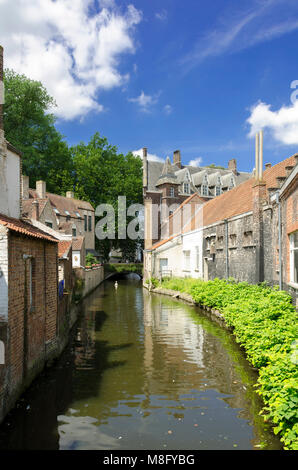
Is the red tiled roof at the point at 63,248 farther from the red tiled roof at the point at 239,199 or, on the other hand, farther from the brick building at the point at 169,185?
the brick building at the point at 169,185

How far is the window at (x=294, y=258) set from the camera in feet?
45.7

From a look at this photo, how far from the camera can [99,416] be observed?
7.97m

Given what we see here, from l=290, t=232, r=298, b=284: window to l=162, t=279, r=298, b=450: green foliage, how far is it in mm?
755

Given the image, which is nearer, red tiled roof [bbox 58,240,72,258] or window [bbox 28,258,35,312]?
window [bbox 28,258,35,312]

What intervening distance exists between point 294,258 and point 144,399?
8.38 meters

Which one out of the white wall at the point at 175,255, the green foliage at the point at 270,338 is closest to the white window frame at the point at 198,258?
the white wall at the point at 175,255

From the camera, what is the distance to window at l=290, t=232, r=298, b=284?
548 inches

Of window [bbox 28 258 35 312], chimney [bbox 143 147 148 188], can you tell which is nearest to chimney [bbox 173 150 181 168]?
chimney [bbox 143 147 148 188]

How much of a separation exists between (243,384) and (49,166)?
1781 inches

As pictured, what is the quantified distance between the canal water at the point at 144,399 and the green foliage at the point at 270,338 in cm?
70

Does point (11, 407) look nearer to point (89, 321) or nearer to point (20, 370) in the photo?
point (20, 370)

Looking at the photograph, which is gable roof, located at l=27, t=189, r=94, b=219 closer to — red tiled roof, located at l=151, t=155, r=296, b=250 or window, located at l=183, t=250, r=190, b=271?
window, located at l=183, t=250, r=190, b=271

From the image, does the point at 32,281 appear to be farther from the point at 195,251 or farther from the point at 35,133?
the point at 35,133
